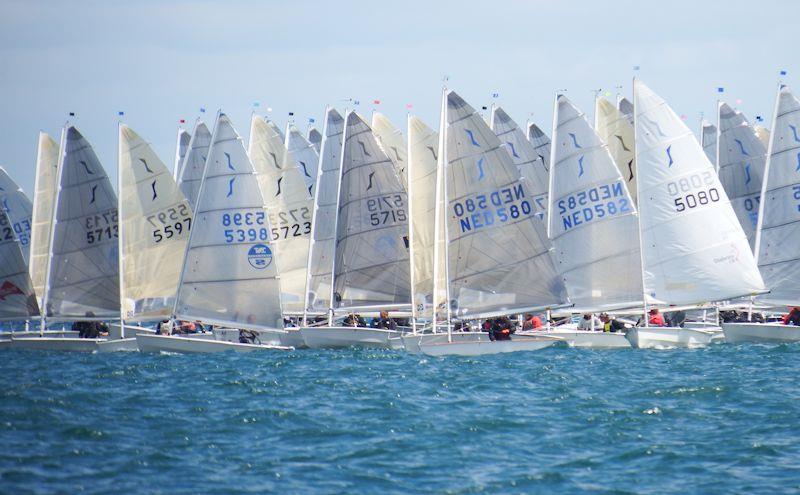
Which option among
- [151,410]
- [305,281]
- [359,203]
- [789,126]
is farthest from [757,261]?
[151,410]

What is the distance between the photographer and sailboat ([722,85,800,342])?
40.0m

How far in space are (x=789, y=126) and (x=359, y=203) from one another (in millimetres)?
13799

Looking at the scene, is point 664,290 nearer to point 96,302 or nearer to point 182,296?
point 182,296

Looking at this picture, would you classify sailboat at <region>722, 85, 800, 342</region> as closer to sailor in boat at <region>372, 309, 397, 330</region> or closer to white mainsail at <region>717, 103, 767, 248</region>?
white mainsail at <region>717, 103, 767, 248</region>

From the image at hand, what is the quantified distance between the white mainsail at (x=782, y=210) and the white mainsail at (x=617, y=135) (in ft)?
21.5

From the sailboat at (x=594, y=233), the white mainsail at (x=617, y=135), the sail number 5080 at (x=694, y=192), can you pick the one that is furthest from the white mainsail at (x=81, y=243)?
the white mainsail at (x=617, y=135)

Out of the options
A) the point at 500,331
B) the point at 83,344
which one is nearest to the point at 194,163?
the point at 83,344

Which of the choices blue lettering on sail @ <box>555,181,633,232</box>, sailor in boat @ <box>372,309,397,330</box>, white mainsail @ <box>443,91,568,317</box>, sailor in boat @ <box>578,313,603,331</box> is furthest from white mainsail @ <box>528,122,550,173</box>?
white mainsail @ <box>443,91,568,317</box>

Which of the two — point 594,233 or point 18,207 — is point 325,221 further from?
point 18,207

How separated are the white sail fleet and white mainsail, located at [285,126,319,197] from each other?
10.7 metres

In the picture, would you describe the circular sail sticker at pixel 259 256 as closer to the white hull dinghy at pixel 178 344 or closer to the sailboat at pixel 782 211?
the white hull dinghy at pixel 178 344

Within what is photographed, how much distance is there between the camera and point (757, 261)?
40812 millimetres

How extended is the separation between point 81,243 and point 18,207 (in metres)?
13.8

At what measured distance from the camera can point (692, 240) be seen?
125 feet
